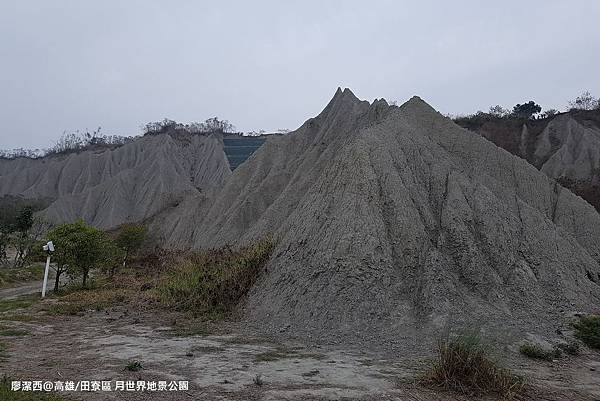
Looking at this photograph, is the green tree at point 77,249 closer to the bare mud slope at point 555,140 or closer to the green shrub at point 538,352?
the green shrub at point 538,352

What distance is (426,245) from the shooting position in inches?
575

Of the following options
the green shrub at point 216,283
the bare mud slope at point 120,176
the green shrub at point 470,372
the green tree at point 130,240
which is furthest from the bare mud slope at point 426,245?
the bare mud slope at point 120,176

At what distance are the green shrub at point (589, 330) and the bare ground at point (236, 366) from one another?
0.49 meters

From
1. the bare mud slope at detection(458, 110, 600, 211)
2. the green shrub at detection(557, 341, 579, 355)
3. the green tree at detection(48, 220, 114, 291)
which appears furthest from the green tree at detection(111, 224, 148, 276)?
the bare mud slope at detection(458, 110, 600, 211)

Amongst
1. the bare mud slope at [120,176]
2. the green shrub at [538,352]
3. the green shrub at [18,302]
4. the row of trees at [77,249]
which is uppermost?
the bare mud slope at [120,176]

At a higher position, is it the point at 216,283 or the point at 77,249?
the point at 77,249

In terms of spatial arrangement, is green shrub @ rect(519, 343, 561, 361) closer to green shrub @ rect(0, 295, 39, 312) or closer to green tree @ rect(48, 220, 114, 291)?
green shrub @ rect(0, 295, 39, 312)

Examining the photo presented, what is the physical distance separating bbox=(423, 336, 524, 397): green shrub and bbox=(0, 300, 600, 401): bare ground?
0.23 m

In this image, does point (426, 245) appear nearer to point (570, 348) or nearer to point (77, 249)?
point (570, 348)

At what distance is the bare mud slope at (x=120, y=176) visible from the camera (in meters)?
64.8

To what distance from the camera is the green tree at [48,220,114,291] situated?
20.5 meters

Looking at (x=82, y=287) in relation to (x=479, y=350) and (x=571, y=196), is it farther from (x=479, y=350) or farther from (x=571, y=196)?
(x=571, y=196)

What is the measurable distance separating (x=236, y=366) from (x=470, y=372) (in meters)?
3.86

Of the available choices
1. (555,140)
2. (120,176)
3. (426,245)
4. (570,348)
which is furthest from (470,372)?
(120,176)
